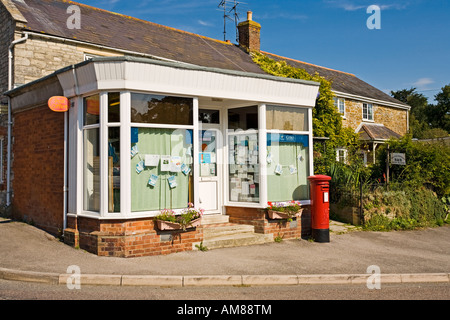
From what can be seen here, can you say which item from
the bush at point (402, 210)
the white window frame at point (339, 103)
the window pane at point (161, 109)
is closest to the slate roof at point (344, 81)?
the white window frame at point (339, 103)

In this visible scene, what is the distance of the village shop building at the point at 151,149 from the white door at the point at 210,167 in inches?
1.0

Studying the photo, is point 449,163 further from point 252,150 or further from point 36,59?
point 36,59

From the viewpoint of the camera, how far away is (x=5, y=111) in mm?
11648

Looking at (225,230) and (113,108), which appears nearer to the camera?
(113,108)

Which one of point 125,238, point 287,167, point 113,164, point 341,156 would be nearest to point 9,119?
point 113,164

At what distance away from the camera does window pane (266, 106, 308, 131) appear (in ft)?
33.1

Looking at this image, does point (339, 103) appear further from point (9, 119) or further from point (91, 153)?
point (91, 153)

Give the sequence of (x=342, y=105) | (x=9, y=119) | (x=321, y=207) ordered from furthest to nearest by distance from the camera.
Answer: (x=342, y=105), (x=9, y=119), (x=321, y=207)

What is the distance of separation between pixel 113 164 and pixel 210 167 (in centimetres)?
282

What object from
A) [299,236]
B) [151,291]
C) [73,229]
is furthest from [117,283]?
[299,236]

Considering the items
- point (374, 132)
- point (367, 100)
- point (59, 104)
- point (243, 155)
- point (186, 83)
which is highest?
point (367, 100)

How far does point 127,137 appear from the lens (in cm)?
797

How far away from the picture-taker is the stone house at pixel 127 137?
800 cm
